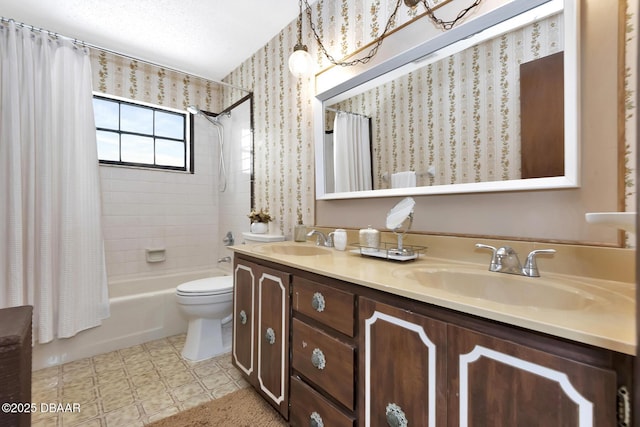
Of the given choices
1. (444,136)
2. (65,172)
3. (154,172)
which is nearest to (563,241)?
(444,136)

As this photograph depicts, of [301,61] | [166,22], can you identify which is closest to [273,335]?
[301,61]

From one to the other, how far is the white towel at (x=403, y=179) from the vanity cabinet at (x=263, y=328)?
71 centimetres

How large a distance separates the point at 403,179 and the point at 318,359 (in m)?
0.91

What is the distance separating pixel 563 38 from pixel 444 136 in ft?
1.59

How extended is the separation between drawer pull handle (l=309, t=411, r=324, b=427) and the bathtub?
5.65 feet

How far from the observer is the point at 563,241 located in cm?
95

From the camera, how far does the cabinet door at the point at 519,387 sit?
0.52 m

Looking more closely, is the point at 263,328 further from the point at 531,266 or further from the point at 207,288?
the point at 531,266

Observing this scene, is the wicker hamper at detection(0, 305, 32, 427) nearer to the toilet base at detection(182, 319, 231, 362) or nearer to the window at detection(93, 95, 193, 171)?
the toilet base at detection(182, 319, 231, 362)

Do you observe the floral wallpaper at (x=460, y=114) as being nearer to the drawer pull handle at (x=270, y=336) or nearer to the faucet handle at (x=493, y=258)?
the faucet handle at (x=493, y=258)

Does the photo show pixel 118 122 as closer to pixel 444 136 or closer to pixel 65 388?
pixel 65 388

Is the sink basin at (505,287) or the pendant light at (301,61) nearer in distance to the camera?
the sink basin at (505,287)

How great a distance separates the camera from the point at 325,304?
3.51 ft

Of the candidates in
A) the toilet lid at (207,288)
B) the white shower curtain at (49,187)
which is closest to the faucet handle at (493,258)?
the toilet lid at (207,288)
